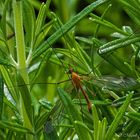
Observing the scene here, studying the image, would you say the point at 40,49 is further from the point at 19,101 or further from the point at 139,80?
the point at 139,80


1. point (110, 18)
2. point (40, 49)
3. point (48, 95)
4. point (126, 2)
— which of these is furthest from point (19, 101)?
point (110, 18)

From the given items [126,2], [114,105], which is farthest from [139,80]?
[126,2]

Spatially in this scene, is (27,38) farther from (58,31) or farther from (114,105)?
(114,105)

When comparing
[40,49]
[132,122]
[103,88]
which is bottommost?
[132,122]

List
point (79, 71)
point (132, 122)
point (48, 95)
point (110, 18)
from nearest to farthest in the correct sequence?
point (132, 122) < point (79, 71) < point (48, 95) < point (110, 18)

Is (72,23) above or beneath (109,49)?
above

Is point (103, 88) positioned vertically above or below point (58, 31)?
below

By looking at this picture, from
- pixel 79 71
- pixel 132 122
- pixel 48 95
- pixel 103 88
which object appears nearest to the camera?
pixel 132 122

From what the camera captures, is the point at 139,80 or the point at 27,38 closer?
the point at 139,80

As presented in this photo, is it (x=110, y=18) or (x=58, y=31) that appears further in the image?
(x=110, y=18)
